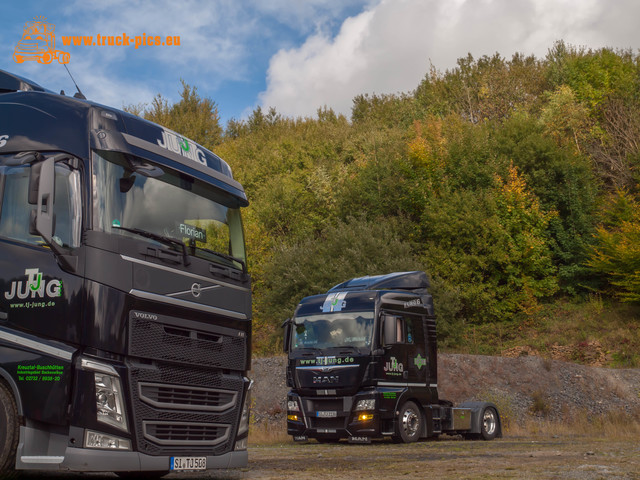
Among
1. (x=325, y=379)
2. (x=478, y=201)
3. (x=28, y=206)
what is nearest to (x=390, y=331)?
(x=325, y=379)

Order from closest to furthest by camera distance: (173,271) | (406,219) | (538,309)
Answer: (173,271), (538,309), (406,219)

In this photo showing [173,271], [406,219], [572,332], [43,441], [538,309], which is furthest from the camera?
[406,219]

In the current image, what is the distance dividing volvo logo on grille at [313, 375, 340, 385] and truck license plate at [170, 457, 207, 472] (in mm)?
8222

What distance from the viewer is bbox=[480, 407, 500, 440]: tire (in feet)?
60.1

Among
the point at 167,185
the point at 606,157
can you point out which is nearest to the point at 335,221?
the point at 606,157

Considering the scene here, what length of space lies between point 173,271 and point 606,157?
44.1m

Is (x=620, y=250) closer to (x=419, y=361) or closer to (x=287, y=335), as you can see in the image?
(x=419, y=361)

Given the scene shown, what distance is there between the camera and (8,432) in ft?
23.2

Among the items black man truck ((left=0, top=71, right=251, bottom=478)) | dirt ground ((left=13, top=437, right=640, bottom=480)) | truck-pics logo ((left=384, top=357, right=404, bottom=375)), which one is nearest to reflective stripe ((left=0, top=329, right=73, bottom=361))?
black man truck ((left=0, top=71, right=251, bottom=478))

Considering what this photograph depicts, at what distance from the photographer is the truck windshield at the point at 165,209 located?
24.7 ft

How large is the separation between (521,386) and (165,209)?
2041 cm

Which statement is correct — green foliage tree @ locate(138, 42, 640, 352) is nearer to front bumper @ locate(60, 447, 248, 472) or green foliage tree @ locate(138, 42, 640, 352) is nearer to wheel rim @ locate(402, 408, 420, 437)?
wheel rim @ locate(402, 408, 420, 437)

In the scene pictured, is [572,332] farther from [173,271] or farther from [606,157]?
[173,271]

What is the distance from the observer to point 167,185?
8.29 metres
